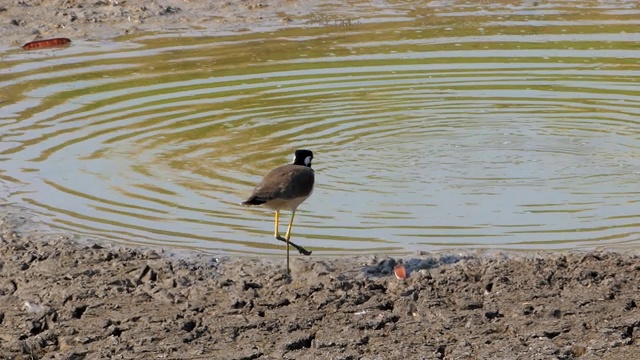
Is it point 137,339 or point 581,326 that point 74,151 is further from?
point 581,326

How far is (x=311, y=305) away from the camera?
788 cm

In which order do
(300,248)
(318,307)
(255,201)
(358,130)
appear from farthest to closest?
(358,130), (300,248), (255,201), (318,307)

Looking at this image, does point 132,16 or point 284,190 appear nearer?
point 284,190

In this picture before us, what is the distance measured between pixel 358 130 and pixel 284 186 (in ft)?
13.5

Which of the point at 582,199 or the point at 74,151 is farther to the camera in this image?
the point at 74,151

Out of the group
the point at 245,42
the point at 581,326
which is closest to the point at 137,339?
the point at 581,326

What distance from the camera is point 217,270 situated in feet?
28.9

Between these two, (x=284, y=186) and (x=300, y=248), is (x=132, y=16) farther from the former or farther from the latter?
(x=284, y=186)

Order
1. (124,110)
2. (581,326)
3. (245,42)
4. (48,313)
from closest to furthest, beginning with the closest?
(581,326), (48,313), (124,110), (245,42)

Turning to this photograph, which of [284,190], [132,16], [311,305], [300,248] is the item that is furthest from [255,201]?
[132,16]

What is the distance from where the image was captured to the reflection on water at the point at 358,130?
9.95 metres

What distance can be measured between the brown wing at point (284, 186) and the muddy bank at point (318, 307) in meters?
0.45

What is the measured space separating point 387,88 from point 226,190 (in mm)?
4033

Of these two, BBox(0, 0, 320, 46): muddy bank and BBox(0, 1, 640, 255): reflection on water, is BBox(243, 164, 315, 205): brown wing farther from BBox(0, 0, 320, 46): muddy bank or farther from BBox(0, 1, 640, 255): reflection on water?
BBox(0, 0, 320, 46): muddy bank
